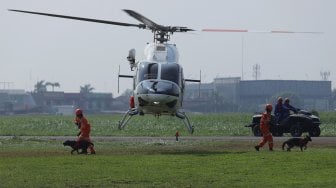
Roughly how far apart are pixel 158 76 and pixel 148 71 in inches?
18.1

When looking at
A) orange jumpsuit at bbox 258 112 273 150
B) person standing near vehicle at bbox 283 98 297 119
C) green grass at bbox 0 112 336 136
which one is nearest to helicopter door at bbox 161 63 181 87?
orange jumpsuit at bbox 258 112 273 150

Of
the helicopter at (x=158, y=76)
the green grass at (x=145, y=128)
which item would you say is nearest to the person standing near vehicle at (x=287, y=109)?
the green grass at (x=145, y=128)

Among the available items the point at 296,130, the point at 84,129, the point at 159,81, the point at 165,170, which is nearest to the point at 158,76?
the point at 159,81

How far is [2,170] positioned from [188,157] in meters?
6.79

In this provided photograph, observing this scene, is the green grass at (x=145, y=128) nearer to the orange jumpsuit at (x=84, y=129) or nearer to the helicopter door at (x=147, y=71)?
the helicopter door at (x=147, y=71)

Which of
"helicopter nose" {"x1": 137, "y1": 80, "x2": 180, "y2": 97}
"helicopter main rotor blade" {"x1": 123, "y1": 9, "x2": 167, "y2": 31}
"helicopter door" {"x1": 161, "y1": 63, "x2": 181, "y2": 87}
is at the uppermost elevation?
"helicopter main rotor blade" {"x1": 123, "y1": 9, "x2": 167, "y2": 31}

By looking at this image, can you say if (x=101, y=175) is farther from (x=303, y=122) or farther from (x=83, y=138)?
(x=303, y=122)

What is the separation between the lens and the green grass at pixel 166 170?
2011cm

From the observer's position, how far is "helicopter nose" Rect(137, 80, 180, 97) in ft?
113

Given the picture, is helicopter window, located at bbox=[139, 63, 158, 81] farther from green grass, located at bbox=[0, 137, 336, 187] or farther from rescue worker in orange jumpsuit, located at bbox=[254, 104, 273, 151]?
rescue worker in orange jumpsuit, located at bbox=[254, 104, 273, 151]

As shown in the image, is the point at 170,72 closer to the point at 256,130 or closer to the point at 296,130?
the point at 296,130

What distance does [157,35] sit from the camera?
121 ft

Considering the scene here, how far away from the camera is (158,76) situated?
3462cm

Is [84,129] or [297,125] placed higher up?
[297,125]
